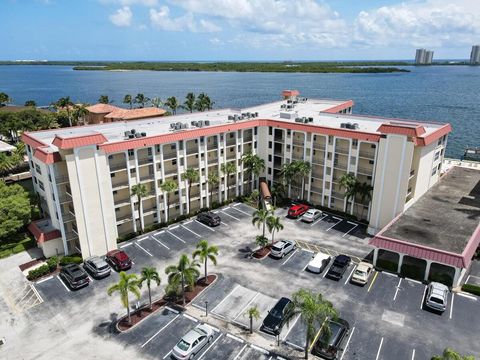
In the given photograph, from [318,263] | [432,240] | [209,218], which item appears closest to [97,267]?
[209,218]

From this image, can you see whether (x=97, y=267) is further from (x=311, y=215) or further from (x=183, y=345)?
(x=311, y=215)

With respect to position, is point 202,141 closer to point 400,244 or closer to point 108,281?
point 108,281

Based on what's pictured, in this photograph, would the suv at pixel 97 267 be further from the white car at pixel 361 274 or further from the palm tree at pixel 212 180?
the white car at pixel 361 274

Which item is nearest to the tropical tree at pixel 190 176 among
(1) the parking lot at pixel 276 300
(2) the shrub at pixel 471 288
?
(1) the parking lot at pixel 276 300

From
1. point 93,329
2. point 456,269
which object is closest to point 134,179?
point 93,329

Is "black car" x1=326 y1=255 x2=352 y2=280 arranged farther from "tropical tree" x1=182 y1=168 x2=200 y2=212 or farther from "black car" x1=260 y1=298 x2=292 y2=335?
"tropical tree" x1=182 y1=168 x2=200 y2=212
